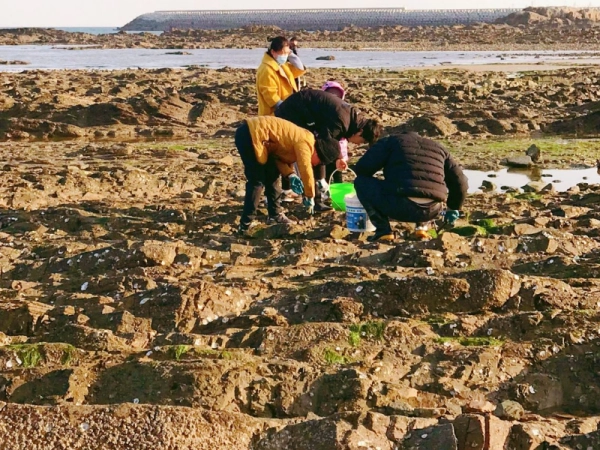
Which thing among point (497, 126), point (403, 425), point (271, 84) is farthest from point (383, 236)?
→ point (497, 126)

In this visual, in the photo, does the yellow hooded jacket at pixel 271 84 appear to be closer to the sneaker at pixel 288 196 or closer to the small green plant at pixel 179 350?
the sneaker at pixel 288 196

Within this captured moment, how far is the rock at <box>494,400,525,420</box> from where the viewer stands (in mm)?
4289

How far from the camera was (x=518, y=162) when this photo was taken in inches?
530

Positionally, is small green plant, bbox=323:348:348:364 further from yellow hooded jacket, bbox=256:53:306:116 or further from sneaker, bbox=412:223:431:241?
yellow hooded jacket, bbox=256:53:306:116

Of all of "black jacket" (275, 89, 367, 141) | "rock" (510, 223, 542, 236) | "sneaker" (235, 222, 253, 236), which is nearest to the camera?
"rock" (510, 223, 542, 236)

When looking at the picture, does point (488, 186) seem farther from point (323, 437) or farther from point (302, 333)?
point (323, 437)

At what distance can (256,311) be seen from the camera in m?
6.06

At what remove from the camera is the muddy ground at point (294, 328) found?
13.4 ft

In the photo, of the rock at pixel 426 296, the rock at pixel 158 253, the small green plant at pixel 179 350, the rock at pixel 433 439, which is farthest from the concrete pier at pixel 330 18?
the rock at pixel 433 439

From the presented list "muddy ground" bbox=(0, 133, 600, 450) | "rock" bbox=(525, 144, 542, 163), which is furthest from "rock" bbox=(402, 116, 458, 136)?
"muddy ground" bbox=(0, 133, 600, 450)

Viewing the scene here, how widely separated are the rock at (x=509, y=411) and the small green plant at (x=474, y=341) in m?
0.83

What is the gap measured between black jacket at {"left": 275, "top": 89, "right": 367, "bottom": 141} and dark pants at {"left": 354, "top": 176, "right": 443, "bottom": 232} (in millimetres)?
1148

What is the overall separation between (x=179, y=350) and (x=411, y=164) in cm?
319

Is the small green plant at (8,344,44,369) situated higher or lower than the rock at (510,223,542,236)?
higher
